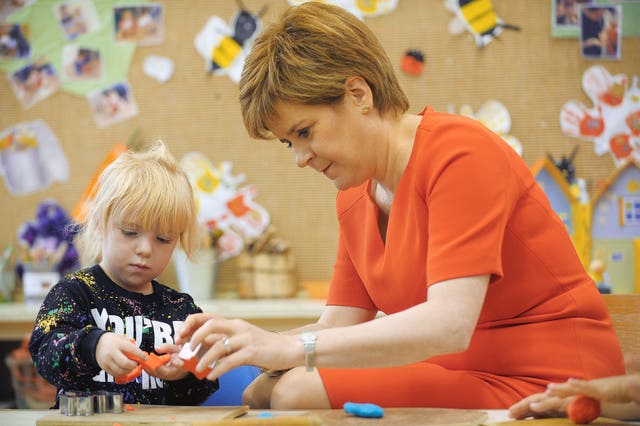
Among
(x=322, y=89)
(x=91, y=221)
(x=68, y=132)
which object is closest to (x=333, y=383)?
(x=322, y=89)

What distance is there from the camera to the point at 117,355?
120 cm

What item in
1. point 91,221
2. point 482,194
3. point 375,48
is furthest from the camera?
point 91,221

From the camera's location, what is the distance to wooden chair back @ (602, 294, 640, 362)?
1.34 m

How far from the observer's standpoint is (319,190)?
305 cm

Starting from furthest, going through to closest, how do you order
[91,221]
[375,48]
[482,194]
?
[91,221]
[375,48]
[482,194]

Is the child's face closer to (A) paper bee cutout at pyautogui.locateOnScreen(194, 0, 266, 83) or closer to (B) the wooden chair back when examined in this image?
(B) the wooden chair back

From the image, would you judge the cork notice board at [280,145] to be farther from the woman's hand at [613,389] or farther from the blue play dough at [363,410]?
the woman's hand at [613,389]

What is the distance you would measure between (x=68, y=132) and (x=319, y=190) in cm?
102

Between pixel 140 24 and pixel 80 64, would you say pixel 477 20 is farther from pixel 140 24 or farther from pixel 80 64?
pixel 80 64

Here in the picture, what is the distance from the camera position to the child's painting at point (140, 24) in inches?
123

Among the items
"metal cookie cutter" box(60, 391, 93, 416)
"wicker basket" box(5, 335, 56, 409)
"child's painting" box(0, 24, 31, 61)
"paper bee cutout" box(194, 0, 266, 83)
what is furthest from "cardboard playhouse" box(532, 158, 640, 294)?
"metal cookie cutter" box(60, 391, 93, 416)

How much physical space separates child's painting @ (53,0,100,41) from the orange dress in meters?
2.23

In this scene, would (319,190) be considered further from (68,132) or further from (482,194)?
(482,194)

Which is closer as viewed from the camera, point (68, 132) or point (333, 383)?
point (333, 383)
